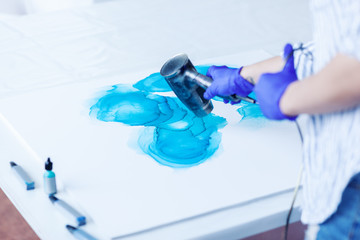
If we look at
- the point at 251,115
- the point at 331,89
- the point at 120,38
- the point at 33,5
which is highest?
the point at 33,5

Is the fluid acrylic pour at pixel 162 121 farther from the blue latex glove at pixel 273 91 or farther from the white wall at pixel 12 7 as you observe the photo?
A: the white wall at pixel 12 7

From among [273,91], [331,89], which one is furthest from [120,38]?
[331,89]

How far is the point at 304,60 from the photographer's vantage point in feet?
3.57

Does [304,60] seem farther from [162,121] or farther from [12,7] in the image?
[12,7]

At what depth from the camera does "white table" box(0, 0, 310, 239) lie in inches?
64.2

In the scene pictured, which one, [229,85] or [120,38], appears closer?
[229,85]

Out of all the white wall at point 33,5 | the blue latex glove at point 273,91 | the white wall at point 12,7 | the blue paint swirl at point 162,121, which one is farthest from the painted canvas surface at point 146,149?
the white wall at point 12,7

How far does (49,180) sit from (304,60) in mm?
587

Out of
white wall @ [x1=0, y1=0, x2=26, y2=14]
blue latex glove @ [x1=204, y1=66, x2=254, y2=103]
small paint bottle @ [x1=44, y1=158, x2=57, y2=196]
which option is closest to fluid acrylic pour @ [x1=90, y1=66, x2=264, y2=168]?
blue latex glove @ [x1=204, y1=66, x2=254, y2=103]

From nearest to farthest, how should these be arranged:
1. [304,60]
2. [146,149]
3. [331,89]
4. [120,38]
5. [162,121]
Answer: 1. [331,89]
2. [304,60]
3. [146,149]
4. [162,121]
5. [120,38]

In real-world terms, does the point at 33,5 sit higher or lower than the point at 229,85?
higher

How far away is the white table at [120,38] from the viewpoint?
1631mm

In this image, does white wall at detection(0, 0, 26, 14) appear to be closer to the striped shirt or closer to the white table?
the white table

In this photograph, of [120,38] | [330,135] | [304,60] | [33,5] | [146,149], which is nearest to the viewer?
[330,135]
